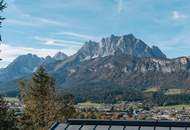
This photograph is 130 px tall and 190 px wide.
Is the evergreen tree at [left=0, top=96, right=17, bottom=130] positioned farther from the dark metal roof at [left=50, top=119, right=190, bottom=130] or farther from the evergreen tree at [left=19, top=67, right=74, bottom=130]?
the evergreen tree at [left=19, top=67, right=74, bottom=130]

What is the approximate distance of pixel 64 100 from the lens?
6519 cm

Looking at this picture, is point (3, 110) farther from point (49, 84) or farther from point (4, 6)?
point (49, 84)

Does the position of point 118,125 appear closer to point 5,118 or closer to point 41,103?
point 5,118

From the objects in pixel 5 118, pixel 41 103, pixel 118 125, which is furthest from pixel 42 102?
pixel 118 125

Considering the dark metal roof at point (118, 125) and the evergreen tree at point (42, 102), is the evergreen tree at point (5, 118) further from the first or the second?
the evergreen tree at point (42, 102)

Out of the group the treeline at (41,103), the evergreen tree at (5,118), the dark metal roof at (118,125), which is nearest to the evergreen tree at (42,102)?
the treeline at (41,103)

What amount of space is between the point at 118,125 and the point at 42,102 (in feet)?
142

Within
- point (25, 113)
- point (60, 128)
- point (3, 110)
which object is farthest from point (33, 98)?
point (60, 128)

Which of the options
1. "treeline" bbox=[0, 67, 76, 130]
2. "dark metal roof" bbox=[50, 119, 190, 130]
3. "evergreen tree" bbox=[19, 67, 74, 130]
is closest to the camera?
"dark metal roof" bbox=[50, 119, 190, 130]

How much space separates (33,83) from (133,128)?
152 ft

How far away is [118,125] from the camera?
18.6 meters

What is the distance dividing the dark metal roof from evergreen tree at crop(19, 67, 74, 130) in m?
39.7

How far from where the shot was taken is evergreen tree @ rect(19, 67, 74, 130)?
197 feet

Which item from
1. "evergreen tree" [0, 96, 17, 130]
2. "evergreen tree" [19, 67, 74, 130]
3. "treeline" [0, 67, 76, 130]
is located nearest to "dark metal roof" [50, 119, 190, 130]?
"evergreen tree" [0, 96, 17, 130]
